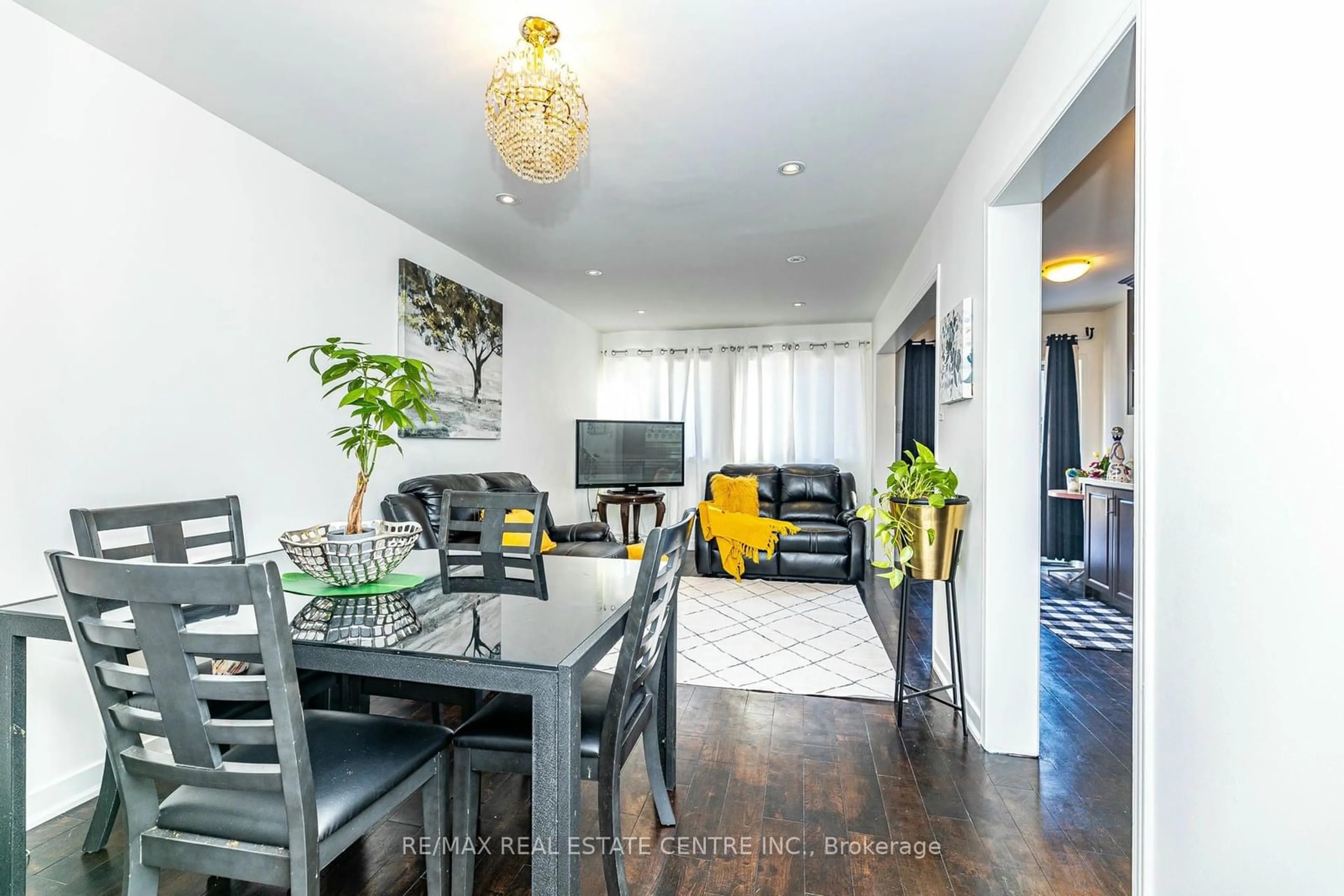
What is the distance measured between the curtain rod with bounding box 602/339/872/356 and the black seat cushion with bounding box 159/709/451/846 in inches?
231

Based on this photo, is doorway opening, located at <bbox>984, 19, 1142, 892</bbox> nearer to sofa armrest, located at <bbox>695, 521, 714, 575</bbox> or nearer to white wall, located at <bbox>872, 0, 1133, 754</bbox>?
white wall, located at <bbox>872, 0, 1133, 754</bbox>

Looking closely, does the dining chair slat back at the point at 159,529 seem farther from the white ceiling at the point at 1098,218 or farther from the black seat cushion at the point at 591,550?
the white ceiling at the point at 1098,218

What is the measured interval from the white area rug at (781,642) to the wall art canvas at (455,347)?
2007 mm

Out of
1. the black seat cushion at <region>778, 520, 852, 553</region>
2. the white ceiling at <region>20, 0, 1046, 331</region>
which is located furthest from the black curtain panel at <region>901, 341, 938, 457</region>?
the white ceiling at <region>20, 0, 1046, 331</region>

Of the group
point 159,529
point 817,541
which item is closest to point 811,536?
point 817,541

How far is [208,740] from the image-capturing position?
3.29 ft

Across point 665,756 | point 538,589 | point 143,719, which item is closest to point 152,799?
point 143,719

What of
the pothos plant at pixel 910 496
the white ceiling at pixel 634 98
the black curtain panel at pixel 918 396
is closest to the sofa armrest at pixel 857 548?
the black curtain panel at pixel 918 396

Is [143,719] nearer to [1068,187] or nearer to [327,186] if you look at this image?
[327,186]

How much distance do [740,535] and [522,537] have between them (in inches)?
79.5

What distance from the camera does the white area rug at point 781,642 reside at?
295cm

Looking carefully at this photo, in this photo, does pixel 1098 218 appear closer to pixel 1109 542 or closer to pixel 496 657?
pixel 1109 542

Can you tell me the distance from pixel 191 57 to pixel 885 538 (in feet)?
10.6

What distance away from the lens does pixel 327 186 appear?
3.04 meters
